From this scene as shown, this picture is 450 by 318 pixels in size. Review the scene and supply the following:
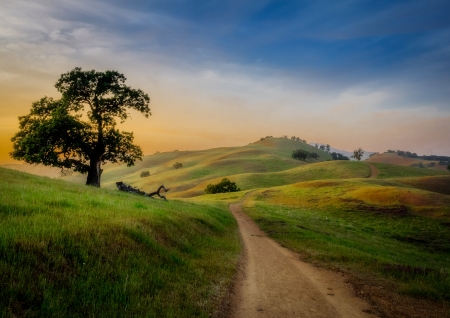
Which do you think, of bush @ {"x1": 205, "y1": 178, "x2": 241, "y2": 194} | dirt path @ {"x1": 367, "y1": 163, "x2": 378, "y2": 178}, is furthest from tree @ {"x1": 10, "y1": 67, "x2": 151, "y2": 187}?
dirt path @ {"x1": 367, "y1": 163, "x2": 378, "y2": 178}

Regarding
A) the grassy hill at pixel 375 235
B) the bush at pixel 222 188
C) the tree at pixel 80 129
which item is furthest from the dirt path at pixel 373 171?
the tree at pixel 80 129

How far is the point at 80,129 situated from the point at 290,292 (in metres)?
31.6

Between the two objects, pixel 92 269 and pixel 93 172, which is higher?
pixel 93 172

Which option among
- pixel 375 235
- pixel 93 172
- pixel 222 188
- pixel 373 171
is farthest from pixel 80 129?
pixel 373 171

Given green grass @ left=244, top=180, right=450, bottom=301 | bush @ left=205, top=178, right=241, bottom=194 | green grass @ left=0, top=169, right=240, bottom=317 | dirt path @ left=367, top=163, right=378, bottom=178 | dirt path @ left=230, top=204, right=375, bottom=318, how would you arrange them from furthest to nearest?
dirt path @ left=367, top=163, right=378, bottom=178, bush @ left=205, top=178, right=241, bottom=194, green grass @ left=244, top=180, right=450, bottom=301, dirt path @ left=230, top=204, right=375, bottom=318, green grass @ left=0, top=169, right=240, bottom=317

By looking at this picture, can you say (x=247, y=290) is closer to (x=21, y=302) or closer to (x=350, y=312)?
(x=350, y=312)

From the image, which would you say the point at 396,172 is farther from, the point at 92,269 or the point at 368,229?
the point at 92,269

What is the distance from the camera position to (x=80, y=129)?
33312 mm

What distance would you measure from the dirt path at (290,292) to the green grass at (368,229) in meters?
2.11

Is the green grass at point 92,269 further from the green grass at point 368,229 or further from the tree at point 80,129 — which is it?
the tree at point 80,129

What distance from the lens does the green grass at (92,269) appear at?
5.60 meters

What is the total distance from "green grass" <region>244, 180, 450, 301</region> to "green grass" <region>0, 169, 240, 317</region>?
7.55m

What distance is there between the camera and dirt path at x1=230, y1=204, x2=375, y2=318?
8141 mm

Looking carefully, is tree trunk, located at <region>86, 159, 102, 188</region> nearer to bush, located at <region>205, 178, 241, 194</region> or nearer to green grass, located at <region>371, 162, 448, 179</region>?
bush, located at <region>205, 178, 241, 194</region>
